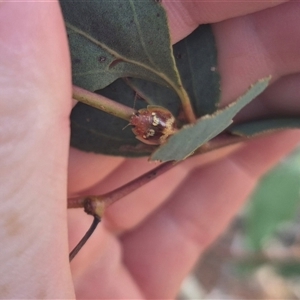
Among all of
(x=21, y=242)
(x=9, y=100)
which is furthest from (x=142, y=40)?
(x=21, y=242)

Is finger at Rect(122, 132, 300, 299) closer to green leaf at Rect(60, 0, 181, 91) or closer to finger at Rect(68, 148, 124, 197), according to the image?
finger at Rect(68, 148, 124, 197)

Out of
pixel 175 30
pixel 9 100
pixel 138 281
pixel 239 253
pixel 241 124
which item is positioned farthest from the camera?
pixel 239 253

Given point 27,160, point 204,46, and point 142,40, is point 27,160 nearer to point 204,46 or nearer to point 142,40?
point 142,40

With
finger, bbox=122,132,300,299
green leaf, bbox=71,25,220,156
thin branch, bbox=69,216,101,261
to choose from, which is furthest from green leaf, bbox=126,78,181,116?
finger, bbox=122,132,300,299

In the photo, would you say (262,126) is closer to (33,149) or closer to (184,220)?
(33,149)

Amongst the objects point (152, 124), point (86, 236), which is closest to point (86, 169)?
point (86, 236)

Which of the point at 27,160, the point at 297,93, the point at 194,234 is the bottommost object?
the point at 194,234
